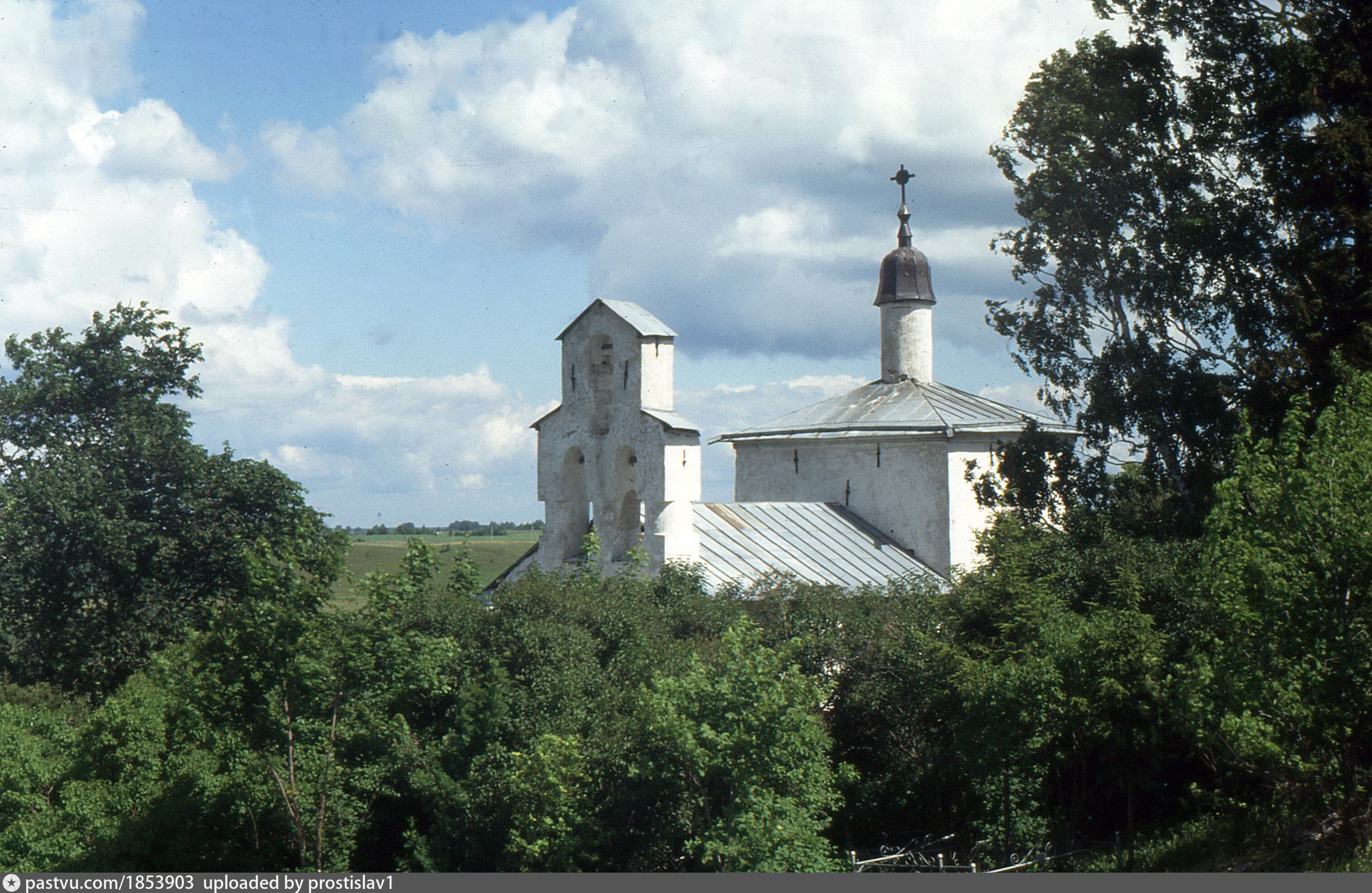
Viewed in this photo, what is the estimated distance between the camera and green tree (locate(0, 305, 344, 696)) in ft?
88.1

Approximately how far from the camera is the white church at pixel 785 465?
21.8 m

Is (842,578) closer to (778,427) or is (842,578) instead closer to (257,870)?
(778,427)

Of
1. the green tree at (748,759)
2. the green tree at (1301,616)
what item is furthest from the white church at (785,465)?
the green tree at (1301,616)

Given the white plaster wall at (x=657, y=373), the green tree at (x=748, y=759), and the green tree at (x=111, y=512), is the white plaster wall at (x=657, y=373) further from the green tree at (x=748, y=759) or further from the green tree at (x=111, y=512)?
the green tree at (x=111, y=512)

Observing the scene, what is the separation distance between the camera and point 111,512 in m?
27.4

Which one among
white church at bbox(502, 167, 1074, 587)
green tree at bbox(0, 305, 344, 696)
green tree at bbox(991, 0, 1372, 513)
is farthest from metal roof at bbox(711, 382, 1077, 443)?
Result: green tree at bbox(0, 305, 344, 696)

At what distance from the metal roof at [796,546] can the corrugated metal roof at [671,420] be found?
3492 millimetres

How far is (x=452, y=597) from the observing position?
61.1 feet

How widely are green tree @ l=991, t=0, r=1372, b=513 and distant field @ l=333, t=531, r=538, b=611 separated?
36.6 feet

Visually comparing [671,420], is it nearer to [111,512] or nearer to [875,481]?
[875,481]

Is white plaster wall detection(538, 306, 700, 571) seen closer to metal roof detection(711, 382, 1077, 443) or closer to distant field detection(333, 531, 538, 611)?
distant field detection(333, 531, 538, 611)

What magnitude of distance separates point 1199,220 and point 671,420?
30.7 feet

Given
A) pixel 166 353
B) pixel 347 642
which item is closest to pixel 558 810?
pixel 347 642

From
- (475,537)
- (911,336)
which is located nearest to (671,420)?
(911,336)
